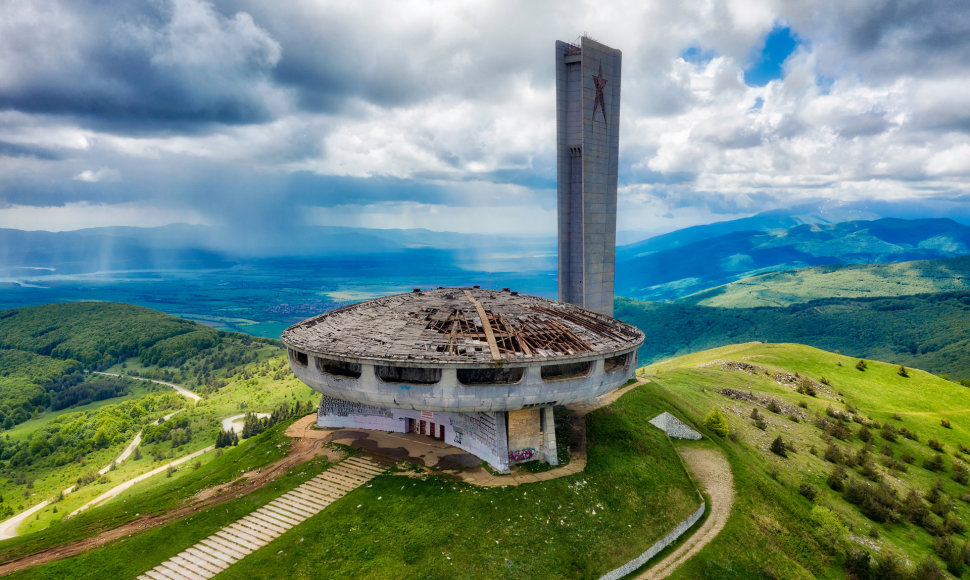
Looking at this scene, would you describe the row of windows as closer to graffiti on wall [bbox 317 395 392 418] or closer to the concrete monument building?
the concrete monument building

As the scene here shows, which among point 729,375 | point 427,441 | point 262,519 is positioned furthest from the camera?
point 729,375

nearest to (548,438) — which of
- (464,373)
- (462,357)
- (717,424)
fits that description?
(464,373)

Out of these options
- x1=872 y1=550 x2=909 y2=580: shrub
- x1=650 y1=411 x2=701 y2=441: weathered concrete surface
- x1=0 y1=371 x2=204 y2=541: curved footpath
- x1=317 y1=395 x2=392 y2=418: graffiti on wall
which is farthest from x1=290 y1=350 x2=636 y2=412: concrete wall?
x1=0 y1=371 x2=204 y2=541: curved footpath

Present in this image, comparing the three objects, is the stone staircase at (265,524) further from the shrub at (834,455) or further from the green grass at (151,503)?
the shrub at (834,455)

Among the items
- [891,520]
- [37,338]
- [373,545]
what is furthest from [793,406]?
[37,338]

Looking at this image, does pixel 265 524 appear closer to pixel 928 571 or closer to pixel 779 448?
pixel 928 571

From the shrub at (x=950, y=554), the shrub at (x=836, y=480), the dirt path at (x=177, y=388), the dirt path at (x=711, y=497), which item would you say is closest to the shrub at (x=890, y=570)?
the shrub at (x=950, y=554)

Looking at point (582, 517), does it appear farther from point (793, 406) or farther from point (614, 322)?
point (793, 406)
